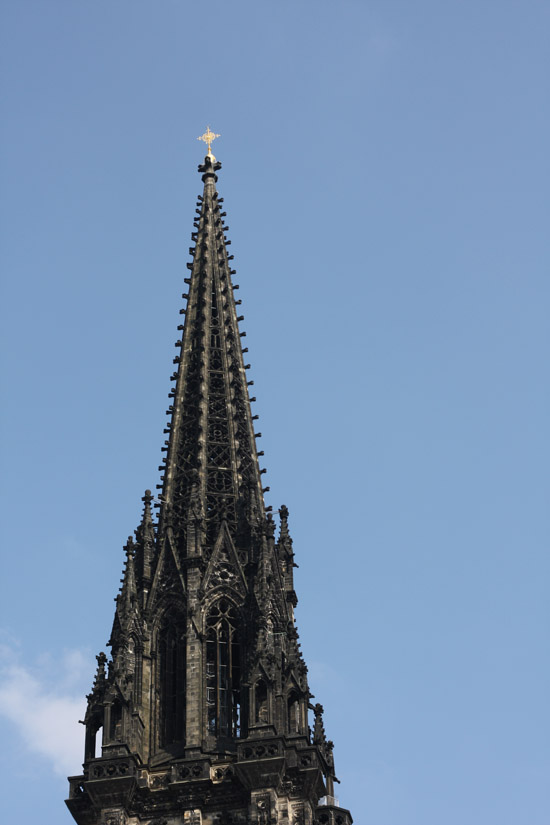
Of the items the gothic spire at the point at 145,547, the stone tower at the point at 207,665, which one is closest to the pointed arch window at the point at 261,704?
the stone tower at the point at 207,665

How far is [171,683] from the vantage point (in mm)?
61375

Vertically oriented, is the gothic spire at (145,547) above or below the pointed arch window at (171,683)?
above

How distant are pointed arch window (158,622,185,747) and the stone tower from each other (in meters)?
0.05

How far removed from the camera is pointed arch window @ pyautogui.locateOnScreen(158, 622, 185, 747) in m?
60.2

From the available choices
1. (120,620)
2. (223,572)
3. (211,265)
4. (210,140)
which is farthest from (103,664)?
(210,140)

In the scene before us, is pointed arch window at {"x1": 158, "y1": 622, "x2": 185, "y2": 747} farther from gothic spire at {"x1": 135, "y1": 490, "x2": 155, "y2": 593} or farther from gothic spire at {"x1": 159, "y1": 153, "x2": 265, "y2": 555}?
gothic spire at {"x1": 159, "y1": 153, "x2": 265, "y2": 555}

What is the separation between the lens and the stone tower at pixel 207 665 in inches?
2265

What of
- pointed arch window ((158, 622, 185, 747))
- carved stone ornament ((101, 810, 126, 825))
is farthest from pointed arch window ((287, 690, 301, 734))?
carved stone ornament ((101, 810, 126, 825))

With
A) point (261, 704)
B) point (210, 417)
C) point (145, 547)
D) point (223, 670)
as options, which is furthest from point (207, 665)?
point (210, 417)

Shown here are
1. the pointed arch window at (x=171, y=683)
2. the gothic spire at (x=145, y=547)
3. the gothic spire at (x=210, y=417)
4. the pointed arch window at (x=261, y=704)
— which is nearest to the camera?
the pointed arch window at (x=261, y=704)

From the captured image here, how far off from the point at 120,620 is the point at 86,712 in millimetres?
3586

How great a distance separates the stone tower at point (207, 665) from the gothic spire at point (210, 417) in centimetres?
8

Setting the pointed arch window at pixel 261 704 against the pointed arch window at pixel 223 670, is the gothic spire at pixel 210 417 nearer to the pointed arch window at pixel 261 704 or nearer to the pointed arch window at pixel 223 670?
the pointed arch window at pixel 223 670

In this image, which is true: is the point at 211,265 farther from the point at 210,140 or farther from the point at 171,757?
the point at 171,757
